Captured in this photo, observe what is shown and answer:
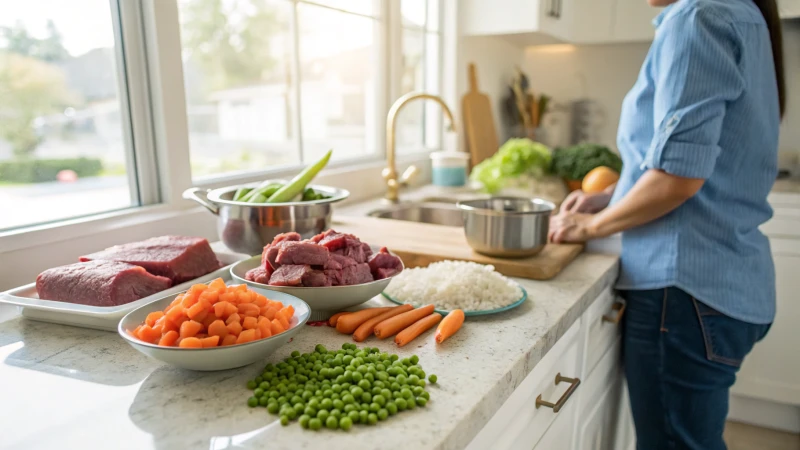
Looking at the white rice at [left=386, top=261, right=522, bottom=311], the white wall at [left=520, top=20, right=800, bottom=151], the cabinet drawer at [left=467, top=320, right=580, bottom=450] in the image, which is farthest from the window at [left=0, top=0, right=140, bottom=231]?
the white wall at [left=520, top=20, right=800, bottom=151]

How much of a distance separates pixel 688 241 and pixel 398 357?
31.4 inches

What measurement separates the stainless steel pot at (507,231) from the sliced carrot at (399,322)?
340 mm

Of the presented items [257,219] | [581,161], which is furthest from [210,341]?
[581,161]

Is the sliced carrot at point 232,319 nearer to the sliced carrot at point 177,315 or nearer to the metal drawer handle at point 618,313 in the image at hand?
the sliced carrot at point 177,315

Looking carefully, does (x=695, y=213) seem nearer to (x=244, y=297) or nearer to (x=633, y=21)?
(x=244, y=297)

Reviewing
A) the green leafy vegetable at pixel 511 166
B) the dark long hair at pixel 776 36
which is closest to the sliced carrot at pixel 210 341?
the dark long hair at pixel 776 36

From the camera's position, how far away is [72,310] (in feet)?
2.82

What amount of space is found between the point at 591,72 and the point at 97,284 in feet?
10.6

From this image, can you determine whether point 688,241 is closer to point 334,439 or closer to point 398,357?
point 398,357

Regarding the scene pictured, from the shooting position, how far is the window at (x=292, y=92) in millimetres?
1768

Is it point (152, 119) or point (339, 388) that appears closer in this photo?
point (339, 388)

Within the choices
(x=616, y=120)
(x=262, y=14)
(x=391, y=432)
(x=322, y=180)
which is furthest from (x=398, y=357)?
(x=616, y=120)

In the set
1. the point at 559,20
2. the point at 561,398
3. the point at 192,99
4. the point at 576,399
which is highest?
the point at 559,20

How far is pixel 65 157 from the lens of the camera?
1268mm
